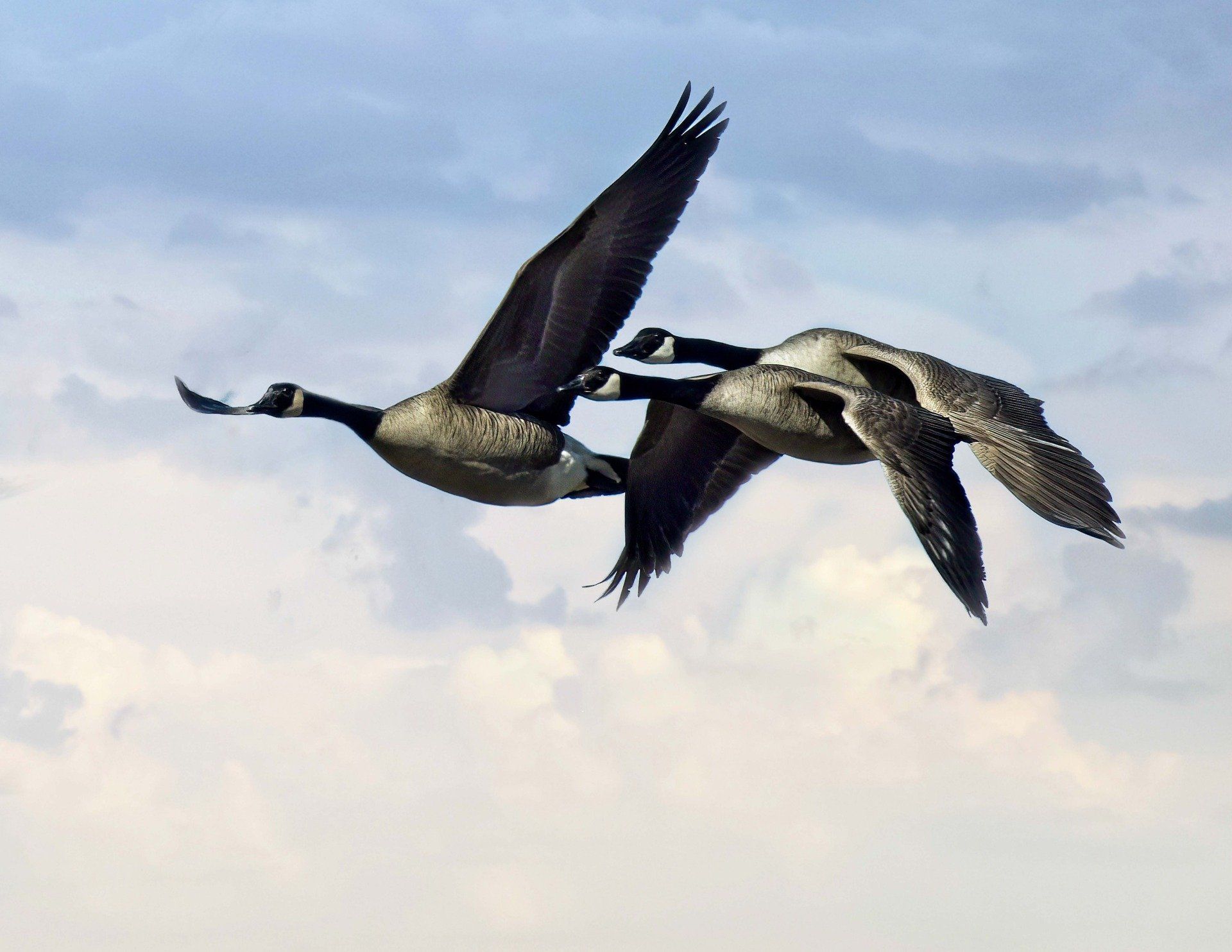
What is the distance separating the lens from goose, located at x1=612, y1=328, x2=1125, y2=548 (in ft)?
38.4

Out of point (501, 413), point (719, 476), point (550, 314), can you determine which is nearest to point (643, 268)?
point (550, 314)

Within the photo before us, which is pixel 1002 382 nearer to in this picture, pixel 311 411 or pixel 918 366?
pixel 918 366

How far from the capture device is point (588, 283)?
13125 mm

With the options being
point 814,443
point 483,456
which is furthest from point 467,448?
point 814,443

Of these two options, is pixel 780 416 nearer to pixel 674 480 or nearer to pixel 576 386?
pixel 576 386

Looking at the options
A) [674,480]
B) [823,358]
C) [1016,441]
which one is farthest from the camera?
[674,480]

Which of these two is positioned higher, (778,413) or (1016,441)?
(1016,441)

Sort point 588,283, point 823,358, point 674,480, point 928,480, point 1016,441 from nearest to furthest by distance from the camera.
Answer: point 928,480 → point 1016,441 → point 588,283 → point 823,358 → point 674,480

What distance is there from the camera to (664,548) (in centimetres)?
1516

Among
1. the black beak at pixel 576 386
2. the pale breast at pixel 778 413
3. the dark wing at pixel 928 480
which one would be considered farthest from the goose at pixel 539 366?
the dark wing at pixel 928 480

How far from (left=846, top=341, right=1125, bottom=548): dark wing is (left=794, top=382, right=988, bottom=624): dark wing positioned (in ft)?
1.68

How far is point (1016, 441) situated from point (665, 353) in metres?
3.16

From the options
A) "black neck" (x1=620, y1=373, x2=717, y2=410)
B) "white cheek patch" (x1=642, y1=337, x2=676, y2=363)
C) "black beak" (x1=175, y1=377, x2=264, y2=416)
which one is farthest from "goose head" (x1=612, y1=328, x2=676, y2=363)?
"black beak" (x1=175, y1=377, x2=264, y2=416)

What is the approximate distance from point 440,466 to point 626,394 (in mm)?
1576
